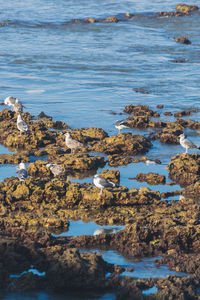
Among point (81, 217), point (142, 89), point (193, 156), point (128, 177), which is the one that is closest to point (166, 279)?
point (81, 217)

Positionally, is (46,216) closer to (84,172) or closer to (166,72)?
(84,172)

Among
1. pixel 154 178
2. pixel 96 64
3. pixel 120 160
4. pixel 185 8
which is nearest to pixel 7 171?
pixel 120 160

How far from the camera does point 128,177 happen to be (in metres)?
11.9

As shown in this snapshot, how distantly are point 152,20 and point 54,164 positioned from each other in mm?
31939

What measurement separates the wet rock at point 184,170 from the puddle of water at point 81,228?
9.56 feet

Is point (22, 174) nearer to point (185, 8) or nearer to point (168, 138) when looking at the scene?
point (168, 138)

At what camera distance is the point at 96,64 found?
25672mm

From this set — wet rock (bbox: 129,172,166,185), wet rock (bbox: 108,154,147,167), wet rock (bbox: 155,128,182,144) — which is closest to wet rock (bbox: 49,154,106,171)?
wet rock (bbox: 108,154,147,167)

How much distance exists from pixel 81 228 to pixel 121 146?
16.0ft

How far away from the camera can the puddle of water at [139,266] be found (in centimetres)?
762

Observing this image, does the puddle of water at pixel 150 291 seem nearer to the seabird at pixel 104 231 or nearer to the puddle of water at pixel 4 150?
the seabird at pixel 104 231

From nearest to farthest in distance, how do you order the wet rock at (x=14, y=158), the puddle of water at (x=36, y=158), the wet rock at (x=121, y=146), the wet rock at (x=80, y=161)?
1. the wet rock at (x=80, y=161)
2. the wet rock at (x=14, y=158)
3. the puddle of water at (x=36, y=158)
4. the wet rock at (x=121, y=146)

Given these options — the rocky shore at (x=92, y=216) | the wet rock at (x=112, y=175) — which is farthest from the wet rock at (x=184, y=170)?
the wet rock at (x=112, y=175)

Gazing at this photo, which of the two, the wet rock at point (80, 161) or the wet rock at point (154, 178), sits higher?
the wet rock at point (80, 161)
